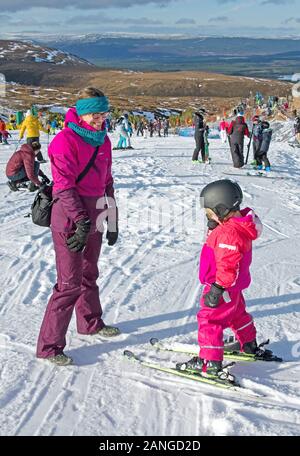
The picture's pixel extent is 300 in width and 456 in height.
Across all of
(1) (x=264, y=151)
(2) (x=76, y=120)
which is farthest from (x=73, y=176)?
(1) (x=264, y=151)

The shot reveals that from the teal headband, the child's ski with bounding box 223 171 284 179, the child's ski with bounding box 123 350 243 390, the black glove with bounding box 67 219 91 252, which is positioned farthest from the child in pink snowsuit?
the child's ski with bounding box 223 171 284 179

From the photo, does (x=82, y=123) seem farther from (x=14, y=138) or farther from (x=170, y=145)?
(x=14, y=138)

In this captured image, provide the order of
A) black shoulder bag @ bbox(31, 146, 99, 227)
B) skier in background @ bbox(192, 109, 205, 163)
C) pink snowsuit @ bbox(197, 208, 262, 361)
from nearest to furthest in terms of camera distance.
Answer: pink snowsuit @ bbox(197, 208, 262, 361)
black shoulder bag @ bbox(31, 146, 99, 227)
skier in background @ bbox(192, 109, 205, 163)

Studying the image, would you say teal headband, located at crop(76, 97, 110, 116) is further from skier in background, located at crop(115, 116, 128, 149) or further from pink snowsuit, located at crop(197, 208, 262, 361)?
skier in background, located at crop(115, 116, 128, 149)

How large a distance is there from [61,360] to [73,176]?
121 cm

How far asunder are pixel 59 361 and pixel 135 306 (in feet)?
4.13

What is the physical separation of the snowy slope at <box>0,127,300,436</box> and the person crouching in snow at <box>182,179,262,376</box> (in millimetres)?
252

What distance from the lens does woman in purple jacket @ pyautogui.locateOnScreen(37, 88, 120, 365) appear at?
131 inches

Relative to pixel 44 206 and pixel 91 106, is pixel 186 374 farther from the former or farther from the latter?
pixel 91 106

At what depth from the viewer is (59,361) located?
3.57 m

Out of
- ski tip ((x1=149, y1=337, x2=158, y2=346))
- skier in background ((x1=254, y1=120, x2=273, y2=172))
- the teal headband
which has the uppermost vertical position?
the teal headband

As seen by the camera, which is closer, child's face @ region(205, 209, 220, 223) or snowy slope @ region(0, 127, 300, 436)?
snowy slope @ region(0, 127, 300, 436)

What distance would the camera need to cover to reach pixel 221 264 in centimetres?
317
